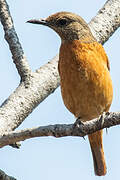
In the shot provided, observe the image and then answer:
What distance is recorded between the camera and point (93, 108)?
5.49 m

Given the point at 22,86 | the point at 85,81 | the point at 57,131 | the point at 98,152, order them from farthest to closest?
the point at 98,152 < the point at 85,81 < the point at 22,86 < the point at 57,131

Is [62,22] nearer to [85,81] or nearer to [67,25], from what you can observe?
[67,25]

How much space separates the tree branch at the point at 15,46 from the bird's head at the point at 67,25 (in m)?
0.68

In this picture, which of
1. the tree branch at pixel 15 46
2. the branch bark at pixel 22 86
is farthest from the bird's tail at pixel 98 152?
the tree branch at pixel 15 46

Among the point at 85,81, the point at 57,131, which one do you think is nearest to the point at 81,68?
the point at 85,81

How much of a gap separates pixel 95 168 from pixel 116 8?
2.58 metres

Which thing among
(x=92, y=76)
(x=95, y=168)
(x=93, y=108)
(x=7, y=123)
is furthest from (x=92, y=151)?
(x=7, y=123)

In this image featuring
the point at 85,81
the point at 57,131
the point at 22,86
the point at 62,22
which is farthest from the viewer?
the point at 62,22

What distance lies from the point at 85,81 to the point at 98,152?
5.43 feet

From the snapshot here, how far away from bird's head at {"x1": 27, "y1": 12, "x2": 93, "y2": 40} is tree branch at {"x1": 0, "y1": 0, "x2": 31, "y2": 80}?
2.22 ft

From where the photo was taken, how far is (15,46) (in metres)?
5.13

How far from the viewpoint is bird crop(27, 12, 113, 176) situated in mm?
5277

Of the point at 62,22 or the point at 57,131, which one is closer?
the point at 57,131

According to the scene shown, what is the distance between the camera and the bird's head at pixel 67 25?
585 centimetres
